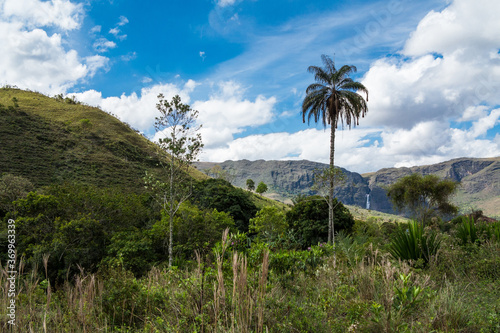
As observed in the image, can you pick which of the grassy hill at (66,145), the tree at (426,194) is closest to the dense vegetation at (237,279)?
the grassy hill at (66,145)

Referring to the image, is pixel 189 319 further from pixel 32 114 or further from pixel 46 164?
pixel 32 114

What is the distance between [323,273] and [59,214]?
50.0 ft

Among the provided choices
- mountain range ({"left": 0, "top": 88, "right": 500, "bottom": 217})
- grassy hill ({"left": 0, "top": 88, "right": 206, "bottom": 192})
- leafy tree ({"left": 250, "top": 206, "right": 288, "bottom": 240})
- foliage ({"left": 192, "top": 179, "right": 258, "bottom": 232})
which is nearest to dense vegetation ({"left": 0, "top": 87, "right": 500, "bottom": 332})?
leafy tree ({"left": 250, "top": 206, "right": 288, "bottom": 240})

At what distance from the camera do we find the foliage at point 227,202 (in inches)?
936

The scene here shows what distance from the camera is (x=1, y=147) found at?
1270 inches

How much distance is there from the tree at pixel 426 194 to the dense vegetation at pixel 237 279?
25465 millimetres

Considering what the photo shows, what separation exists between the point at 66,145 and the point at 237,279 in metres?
45.9

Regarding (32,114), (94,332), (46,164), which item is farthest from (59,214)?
(32,114)

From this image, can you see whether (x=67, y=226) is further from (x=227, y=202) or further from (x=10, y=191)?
(x=227, y=202)

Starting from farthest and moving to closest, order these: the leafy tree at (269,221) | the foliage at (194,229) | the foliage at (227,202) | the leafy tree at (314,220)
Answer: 1. the foliage at (227,202)
2. the leafy tree at (269,221)
3. the leafy tree at (314,220)
4. the foliage at (194,229)

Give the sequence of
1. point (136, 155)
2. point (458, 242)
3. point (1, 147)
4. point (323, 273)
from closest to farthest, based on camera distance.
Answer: point (323, 273) < point (458, 242) < point (1, 147) < point (136, 155)

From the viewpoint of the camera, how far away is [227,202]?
24141 millimetres

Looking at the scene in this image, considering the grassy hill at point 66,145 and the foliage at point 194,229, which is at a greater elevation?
the grassy hill at point 66,145

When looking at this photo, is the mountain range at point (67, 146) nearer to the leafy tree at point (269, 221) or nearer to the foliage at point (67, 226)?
the leafy tree at point (269, 221)
